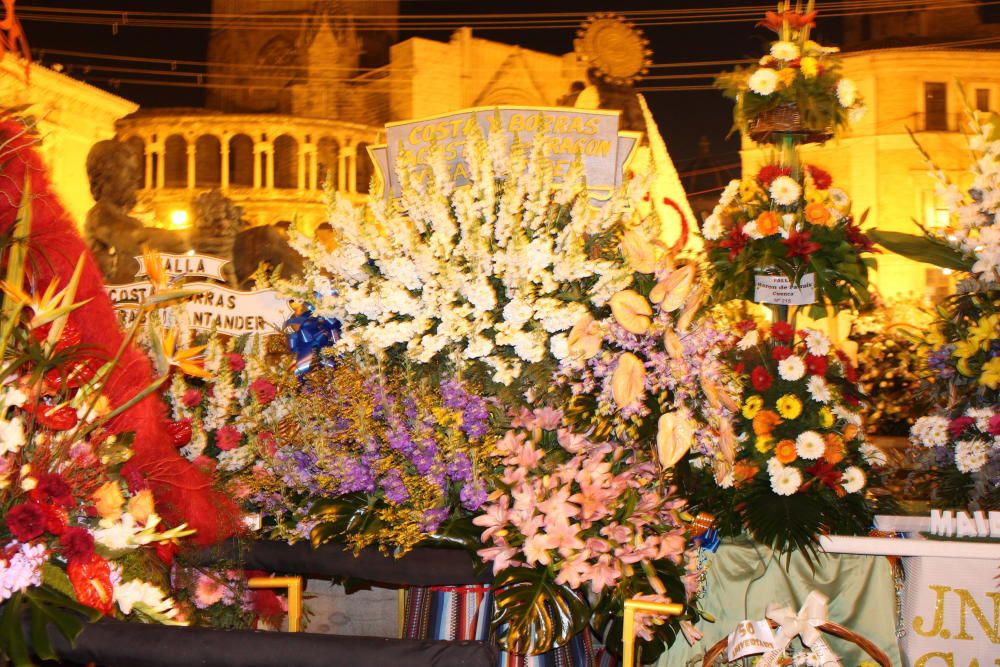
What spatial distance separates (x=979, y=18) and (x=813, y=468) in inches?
784

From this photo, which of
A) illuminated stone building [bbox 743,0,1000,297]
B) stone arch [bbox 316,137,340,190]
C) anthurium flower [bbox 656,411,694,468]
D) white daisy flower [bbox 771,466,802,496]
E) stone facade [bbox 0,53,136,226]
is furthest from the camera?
stone arch [bbox 316,137,340,190]

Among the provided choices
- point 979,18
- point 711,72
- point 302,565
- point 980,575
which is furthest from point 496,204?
point 979,18

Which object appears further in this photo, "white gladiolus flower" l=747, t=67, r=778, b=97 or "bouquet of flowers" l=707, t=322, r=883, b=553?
"white gladiolus flower" l=747, t=67, r=778, b=97

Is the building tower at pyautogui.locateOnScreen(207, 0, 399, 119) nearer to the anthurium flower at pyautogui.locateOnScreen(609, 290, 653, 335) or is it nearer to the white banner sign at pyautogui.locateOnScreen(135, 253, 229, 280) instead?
the white banner sign at pyautogui.locateOnScreen(135, 253, 229, 280)

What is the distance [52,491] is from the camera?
1.79 m

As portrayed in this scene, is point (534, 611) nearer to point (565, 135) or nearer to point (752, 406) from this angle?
point (752, 406)

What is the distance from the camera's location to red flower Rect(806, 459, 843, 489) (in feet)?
10.9

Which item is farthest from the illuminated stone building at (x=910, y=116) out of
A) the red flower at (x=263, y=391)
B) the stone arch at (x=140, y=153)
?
the red flower at (x=263, y=391)

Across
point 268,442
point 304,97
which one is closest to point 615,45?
point 304,97

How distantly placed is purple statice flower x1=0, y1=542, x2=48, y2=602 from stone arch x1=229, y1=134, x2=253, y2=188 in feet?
64.0

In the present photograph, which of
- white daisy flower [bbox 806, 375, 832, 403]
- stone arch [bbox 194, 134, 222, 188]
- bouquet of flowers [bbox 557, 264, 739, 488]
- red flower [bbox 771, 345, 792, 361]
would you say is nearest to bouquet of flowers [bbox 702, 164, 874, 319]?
red flower [bbox 771, 345, 792, 361]

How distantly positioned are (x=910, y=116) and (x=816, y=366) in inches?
723

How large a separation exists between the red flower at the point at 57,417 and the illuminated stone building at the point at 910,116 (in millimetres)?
18815

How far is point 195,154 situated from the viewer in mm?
20594
